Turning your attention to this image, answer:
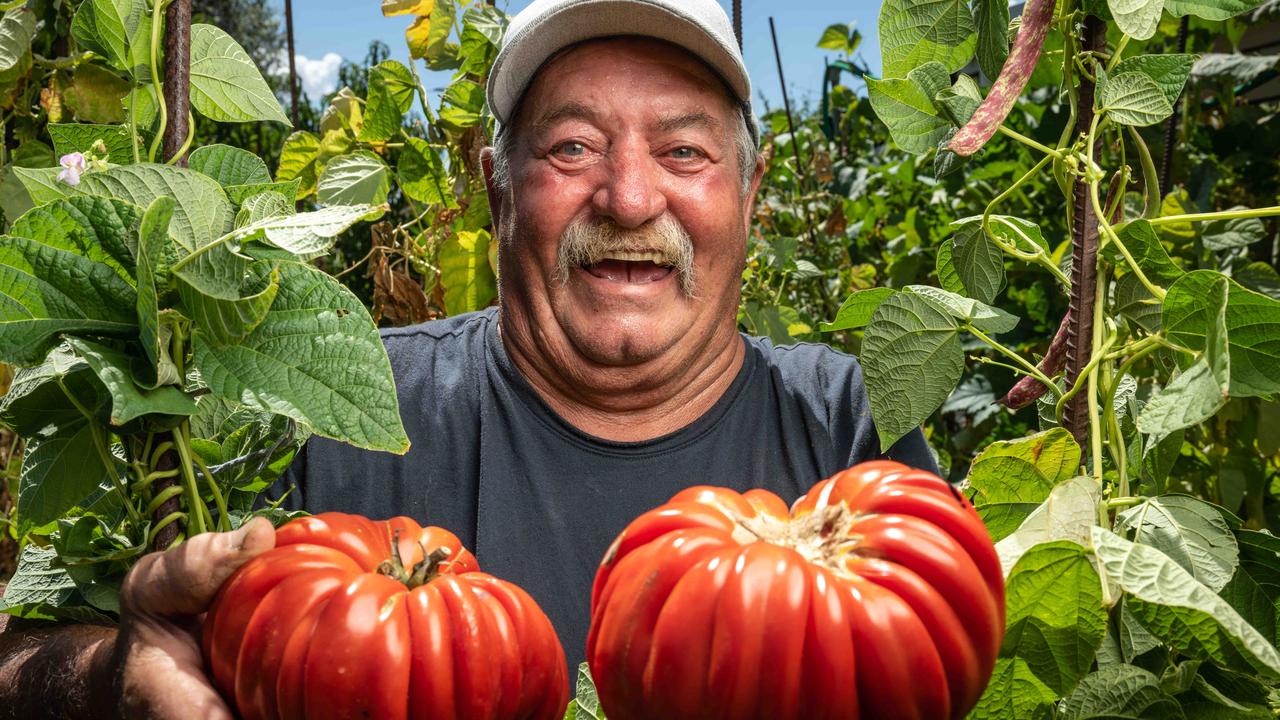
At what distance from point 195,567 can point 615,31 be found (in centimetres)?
112

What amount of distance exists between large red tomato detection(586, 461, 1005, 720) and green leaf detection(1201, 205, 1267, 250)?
2074 mm

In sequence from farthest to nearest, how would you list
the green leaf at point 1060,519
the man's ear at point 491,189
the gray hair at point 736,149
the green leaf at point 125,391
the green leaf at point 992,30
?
1. the man's ear at point 491,189
2. the gray hair at point 736,149
3. the green leaf at point 992,30
4. the green leaf at point 1060,519
5. the green leaf at point 125,391

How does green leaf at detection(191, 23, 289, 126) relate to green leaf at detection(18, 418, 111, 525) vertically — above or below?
above

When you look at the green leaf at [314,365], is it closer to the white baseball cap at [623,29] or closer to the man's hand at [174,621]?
the man's hand at [174,621]

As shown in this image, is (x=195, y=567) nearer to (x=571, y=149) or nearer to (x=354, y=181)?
(x=571, y=149)

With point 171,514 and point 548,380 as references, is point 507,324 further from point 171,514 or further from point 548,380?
point 171,514

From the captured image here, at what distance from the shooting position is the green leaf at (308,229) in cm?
76

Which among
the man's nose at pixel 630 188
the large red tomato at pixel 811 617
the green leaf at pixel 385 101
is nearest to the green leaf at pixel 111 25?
the large red tomato at pixel 811 617

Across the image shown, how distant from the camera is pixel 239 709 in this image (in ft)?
2.65

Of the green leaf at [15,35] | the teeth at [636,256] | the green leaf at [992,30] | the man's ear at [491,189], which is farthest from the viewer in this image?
the man's ear at [491,189]

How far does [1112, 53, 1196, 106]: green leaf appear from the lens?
3.24ft

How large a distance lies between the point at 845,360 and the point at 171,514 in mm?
1335

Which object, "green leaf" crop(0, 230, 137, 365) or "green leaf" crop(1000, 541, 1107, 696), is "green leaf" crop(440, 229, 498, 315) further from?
"green leaf" crop(1000, 541, 1107, 696)

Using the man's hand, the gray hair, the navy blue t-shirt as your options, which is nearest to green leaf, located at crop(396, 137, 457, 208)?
the gray hair
